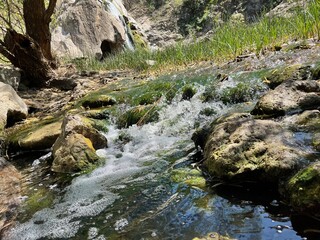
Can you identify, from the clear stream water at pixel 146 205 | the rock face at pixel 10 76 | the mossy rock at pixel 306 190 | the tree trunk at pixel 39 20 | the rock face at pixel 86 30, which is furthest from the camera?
the rock face at pixel 86 30

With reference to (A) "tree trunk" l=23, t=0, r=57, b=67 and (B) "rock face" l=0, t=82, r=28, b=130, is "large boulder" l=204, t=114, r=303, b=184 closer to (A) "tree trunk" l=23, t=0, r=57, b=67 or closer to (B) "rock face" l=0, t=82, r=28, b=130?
(B) "rock face" l=0, t=82, r=28, b=130

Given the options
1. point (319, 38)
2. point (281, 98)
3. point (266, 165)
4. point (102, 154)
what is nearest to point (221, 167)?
point (266, 165)

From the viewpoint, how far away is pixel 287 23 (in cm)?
673

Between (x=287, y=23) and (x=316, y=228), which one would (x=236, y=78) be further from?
(x=316, y=228)

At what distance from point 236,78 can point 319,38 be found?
159cm

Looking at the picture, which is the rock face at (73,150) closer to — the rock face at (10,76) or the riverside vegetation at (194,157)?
the riverside vegetation at (194,157)

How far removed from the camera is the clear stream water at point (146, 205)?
1.92m

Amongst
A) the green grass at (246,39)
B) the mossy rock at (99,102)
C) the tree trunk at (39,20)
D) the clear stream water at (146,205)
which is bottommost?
the clear stream water at (146,205)

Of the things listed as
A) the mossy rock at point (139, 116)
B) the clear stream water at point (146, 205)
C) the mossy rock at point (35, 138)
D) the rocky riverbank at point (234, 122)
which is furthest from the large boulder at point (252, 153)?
the mossy rock at point (35, 138)

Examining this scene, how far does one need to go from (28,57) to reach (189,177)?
20.6ft

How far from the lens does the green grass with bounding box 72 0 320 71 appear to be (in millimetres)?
5668

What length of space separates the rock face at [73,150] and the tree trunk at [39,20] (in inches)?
181

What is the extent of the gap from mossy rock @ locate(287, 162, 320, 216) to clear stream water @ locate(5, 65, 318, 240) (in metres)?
0.09

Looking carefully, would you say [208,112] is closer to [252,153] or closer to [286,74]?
[286,74]
